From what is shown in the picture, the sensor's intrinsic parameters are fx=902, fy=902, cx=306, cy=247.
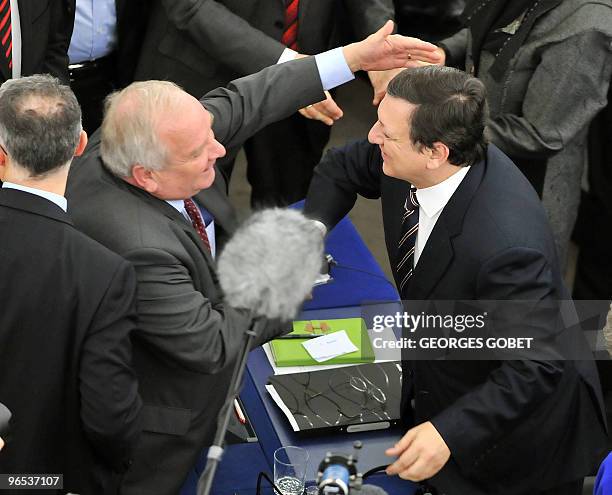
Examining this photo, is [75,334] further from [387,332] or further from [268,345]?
[387,332]

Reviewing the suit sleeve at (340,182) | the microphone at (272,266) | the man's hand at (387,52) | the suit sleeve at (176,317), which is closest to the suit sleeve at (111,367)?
the suit sleeve at (176,317)

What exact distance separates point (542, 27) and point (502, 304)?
4.99 ft

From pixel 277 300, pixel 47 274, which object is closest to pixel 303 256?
pixel 277 300

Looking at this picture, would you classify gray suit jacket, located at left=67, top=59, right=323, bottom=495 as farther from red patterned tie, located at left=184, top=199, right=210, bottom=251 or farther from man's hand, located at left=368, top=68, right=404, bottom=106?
man's hand, located at left=368, top=68, right=404, bottom=106

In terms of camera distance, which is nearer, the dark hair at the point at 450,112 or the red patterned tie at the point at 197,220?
the dark hair at the point at 450,112

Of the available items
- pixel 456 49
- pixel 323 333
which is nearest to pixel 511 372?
pixel 323 333

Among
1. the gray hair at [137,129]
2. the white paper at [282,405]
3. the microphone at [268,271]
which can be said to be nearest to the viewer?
Result: the microphone at [268,271]

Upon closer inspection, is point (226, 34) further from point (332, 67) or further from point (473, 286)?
point (473, 286)

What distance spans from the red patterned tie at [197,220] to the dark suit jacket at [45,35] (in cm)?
118

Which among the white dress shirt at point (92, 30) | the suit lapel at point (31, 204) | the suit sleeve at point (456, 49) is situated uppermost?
the suit sleeve at point (456, 49)

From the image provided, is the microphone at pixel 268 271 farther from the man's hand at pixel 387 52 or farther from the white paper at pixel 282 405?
the man's hand at pixel 387 52

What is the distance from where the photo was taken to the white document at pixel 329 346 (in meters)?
3.10

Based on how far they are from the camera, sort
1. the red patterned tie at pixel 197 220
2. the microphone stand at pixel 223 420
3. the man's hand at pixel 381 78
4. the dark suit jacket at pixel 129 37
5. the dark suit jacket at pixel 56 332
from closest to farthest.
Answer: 1. the microphone stand at pixel 223 420
2. the dark suit jacket at pixel 56 332
3. the red patterned tie at pixel 197 220
4. the man's hand at pixel 381 78
5. the dark suit jacket at pixel 129 37

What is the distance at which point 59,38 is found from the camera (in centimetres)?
380
